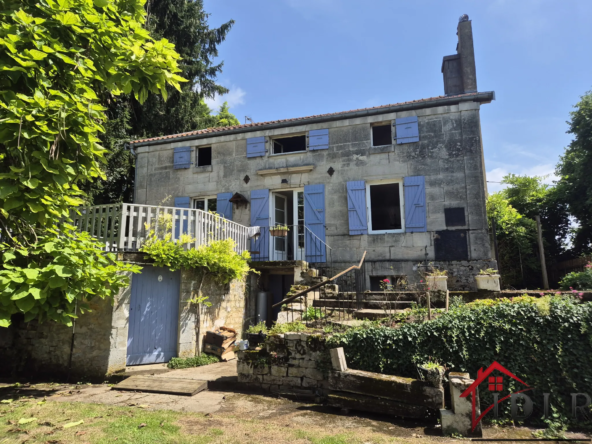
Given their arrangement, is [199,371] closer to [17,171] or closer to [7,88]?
[17,171]

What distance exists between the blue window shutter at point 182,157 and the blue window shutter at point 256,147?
2071mm

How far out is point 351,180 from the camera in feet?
34.3

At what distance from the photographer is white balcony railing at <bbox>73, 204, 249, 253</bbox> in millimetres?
7426

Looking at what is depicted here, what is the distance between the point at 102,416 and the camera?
463 cm

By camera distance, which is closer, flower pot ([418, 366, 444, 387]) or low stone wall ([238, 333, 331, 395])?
flower pot ([418, 366, 444, 387])

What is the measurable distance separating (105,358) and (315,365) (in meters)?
3.89

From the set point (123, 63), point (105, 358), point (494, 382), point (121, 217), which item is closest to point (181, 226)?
point (121, 217)

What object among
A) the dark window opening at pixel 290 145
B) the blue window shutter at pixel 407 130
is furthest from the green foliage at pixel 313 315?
the dark window opening at pixel 290 145

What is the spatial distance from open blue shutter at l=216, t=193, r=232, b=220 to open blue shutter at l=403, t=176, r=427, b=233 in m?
5.08

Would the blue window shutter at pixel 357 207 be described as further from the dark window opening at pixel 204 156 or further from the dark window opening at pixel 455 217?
the dark window opening at pixel 204 156

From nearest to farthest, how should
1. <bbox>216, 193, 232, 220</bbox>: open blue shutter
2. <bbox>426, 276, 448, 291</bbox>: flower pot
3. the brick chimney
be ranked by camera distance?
<bbox>426, 276, 448, 291</bbox>: flower pot, the brick chimney, <bbox>216, 193, 232, 220</bbox>: open blue shutter

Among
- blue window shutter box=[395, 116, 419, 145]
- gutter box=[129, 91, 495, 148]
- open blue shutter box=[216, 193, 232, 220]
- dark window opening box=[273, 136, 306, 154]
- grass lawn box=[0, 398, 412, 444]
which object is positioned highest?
gutter box=[129, 91, 495, 148]

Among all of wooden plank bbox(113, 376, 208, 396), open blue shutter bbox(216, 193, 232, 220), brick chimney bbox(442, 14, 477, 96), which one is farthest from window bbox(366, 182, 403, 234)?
wooden plank bbox(113, 376, 208, 396)

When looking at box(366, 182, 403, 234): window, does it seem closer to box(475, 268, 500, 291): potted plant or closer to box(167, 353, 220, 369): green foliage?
box(475, 268, 500, 291): potted plant
